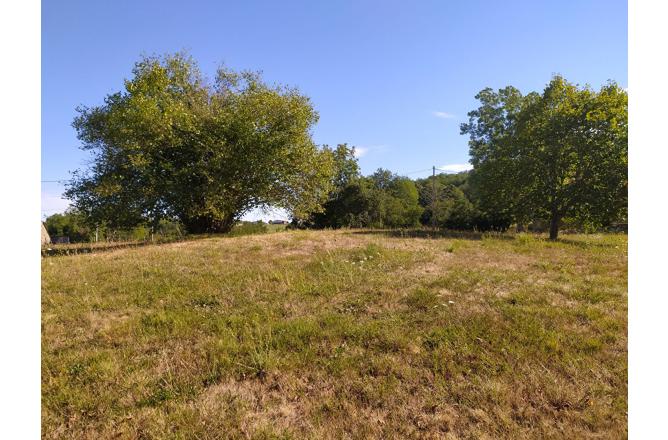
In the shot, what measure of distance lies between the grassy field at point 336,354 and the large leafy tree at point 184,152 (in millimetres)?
10443

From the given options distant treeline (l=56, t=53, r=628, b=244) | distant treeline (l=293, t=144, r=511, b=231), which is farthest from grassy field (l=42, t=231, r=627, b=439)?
distant treeline (l=293, t=144, r=511, b=231)

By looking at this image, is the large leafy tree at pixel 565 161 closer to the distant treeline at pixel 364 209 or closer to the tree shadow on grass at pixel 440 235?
the tree shadow on grass at pixel 440 235

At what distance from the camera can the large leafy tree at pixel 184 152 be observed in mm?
18422

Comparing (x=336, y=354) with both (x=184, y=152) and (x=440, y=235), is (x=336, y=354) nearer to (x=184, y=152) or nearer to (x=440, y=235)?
(x=440, y=235)

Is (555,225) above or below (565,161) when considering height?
below

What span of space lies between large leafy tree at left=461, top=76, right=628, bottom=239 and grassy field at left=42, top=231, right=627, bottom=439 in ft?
37.5

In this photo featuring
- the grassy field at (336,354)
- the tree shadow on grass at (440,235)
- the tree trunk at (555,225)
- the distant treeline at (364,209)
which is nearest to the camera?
the grassy field at (336,354)

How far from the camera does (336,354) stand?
499cm

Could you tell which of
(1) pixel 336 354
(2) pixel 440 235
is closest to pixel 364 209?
(2) pixel 440 235

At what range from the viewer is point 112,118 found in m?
17.8

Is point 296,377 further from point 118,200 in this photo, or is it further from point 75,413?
point 118,200

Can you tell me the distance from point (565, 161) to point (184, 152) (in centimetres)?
2155

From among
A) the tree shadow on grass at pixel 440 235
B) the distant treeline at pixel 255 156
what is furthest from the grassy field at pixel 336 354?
the distant treeline at pixel 255 156
